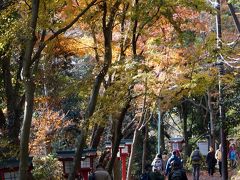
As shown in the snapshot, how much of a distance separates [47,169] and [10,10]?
20.2ft

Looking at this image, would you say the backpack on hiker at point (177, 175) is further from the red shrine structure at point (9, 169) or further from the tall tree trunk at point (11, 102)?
the tall tree trunk at point (11, 102)

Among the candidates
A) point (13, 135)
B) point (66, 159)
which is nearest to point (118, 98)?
point (66, 159)

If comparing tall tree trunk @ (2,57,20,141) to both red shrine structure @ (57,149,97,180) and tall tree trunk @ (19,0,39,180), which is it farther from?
tall tree trunk @ (19,0,39,180)

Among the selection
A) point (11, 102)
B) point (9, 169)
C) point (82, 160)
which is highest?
point (11, 102)

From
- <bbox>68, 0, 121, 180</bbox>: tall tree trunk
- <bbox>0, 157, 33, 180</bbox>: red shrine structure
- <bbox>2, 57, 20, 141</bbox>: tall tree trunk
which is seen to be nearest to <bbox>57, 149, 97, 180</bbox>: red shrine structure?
<bbox>68, 0, 121, 180</bbox>: tall tree trunk

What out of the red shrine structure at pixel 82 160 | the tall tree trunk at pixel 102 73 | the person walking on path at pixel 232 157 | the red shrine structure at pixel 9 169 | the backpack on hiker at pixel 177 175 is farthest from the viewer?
the person walking on path at pixel 232 157

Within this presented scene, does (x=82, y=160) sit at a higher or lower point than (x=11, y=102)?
lower

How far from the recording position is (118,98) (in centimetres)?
1068

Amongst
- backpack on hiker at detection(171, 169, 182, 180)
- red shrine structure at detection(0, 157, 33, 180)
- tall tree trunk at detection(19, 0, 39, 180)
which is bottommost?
backpack on hiker at detection(171, 169, 182, 180)

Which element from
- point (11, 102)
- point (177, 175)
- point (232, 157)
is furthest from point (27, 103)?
point (232, 157)

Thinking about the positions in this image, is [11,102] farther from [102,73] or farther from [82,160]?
[102,73]

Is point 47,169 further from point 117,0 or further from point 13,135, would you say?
point 117,0

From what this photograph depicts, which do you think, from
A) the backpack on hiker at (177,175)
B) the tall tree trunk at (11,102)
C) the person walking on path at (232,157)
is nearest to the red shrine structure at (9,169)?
the tall tree trunk at (11,102)

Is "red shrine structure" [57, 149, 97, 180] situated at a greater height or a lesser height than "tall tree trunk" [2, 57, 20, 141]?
lesser
